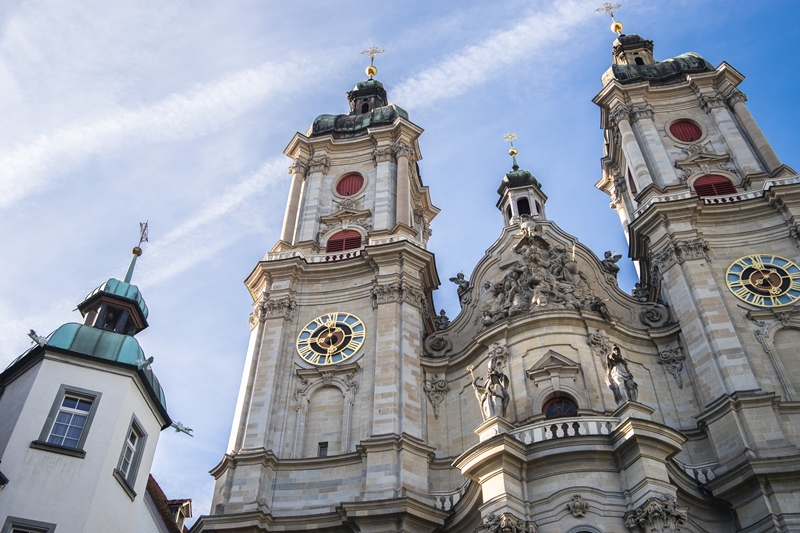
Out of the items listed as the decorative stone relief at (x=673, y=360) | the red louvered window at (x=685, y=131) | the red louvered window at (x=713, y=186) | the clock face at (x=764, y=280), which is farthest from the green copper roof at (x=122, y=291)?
the red louvered window at (x=685, y=131)

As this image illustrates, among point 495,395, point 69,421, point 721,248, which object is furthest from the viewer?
point 721,248

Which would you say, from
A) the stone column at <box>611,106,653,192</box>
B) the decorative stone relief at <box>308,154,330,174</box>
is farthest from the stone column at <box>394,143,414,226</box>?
the stone column at <box>611,106,653,192</box>

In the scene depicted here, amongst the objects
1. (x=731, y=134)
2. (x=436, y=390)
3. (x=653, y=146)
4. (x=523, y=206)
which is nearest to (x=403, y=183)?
(x=523, y=206)

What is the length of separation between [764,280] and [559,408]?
28.4 ft

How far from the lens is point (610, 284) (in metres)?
28.8

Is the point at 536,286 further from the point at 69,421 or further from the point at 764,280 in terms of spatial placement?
the point at 69,421

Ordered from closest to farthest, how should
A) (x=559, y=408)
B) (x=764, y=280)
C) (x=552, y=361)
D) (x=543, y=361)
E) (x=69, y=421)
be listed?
(x=69, y=421) < (x=559, y=408) < (x=552, y=361) < (x=543, y=361) < (x=764, y=280)

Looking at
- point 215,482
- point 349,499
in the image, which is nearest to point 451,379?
point 349,499

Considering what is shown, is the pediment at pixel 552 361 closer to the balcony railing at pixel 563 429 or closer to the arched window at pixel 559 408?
the arched window at pixel 559 408

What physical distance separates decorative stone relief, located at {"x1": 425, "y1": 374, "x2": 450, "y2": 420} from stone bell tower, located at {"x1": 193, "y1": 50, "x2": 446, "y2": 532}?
59 cm

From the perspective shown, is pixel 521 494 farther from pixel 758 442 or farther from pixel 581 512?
pixel 758 442

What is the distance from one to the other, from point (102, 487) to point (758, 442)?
52.7 feet

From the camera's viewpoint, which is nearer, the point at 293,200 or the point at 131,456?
the point at 131,456

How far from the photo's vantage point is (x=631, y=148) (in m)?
32.8
